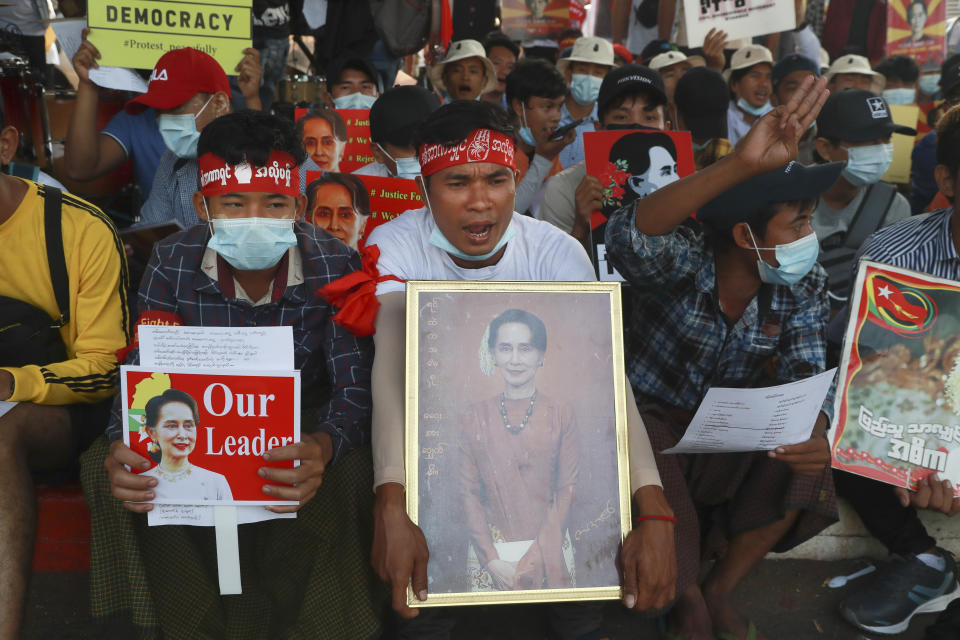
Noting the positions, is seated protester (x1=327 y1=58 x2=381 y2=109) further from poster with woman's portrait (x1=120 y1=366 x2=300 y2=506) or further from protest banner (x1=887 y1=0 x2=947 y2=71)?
protest banner (x1=887 y1=0 x2=947 y2=71)

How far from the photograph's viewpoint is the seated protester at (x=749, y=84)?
6828 mm

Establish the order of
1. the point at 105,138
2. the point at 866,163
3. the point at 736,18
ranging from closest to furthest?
the point at 105,138
the point at 866,163
the point at 736,18

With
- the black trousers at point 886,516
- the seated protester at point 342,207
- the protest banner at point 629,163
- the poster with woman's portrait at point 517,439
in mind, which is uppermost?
the protest banner at point 629,163

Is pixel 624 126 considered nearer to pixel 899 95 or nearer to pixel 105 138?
pixel 105 138

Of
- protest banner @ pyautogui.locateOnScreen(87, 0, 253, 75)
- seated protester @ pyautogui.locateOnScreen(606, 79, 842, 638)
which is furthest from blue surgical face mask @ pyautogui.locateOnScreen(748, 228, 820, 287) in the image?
protest banner @ pyautogui.locateOnScreen(87, 0, 253, 75)

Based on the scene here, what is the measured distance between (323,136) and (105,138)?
1.17m

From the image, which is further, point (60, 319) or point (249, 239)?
point (60, 319)

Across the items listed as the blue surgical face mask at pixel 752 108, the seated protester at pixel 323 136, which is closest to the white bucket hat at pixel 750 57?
the blue surgical face mask at pixel 752 108

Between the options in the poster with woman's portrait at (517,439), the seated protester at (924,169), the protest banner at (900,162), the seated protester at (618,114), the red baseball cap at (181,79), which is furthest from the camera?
the seated protester at (924,169)

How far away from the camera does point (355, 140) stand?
4938mm

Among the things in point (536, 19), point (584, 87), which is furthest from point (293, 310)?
point (536, 19)

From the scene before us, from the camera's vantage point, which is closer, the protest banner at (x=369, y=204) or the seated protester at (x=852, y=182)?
the protest banner at (x=369, y=204)

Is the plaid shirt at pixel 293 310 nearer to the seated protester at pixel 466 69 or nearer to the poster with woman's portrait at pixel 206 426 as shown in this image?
the poster with woman's portrait at pixel 206 426

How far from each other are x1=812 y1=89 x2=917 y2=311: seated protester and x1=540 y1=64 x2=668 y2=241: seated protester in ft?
3.52
